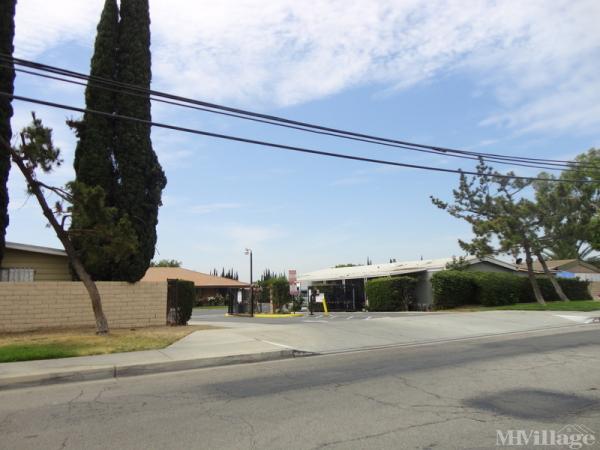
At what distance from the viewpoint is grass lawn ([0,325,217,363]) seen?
11008mm

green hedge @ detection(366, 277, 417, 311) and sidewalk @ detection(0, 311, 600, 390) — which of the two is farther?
green hedge @ detection(366, 277, 417, 311)

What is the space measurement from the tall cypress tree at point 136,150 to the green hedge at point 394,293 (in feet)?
56.2

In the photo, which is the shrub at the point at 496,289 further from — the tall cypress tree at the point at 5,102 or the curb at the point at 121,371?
the tall cypress tree at the point at 5,102

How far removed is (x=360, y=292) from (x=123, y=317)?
21935 mm

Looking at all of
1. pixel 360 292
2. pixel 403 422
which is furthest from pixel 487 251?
pixel 403 422

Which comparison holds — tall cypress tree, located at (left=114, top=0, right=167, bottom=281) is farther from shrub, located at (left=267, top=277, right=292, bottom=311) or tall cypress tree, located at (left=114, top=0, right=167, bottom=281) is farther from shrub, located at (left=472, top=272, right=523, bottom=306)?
shrub, located at (left=472, top=272, right=523, bottom=306)

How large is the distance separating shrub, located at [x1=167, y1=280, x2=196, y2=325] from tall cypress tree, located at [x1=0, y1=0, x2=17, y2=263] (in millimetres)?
5313

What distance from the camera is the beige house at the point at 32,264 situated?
57.3 ft

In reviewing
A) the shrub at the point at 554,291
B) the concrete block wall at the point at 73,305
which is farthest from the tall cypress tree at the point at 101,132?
the shrub at the point at 554,291

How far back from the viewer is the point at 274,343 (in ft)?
42.2

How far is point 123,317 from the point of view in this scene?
16781 millimetres

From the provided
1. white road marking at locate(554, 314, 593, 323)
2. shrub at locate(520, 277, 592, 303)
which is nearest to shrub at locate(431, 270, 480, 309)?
shrub at locate(520, 277, 592, 303)

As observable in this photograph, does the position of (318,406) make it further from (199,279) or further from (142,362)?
(199,279)

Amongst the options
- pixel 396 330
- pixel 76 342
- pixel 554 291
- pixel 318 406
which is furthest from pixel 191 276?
pixel 318 406
